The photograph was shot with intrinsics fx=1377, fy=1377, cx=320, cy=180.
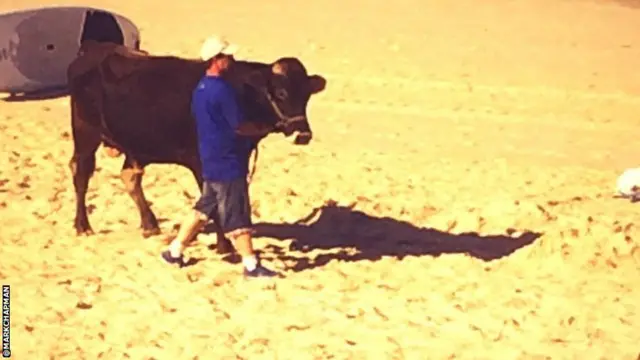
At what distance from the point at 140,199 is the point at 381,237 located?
6.64 ft

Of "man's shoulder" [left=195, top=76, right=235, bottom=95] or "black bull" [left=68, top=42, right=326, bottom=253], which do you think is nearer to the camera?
"man's shoulder" [left=195, top=76, right=235, bottom=95]

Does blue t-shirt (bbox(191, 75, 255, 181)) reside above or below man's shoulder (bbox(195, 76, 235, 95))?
below

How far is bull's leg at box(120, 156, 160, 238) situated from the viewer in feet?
36.8

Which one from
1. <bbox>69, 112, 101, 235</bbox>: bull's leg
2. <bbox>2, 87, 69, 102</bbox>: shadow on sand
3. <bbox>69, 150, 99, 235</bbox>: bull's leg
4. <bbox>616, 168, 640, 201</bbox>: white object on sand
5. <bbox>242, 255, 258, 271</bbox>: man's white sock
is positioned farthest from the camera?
<bbox>2, 87, 69, 102</bbox>: shadow on sand

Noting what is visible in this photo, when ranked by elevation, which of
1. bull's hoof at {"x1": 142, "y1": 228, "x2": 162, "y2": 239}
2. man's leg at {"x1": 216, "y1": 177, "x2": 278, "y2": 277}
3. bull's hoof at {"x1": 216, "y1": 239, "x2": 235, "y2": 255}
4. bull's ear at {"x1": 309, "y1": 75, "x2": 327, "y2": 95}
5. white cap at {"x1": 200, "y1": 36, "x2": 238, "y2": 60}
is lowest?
bull's hoof at {"x1": 142, "y1": 228, "x2": 162, "y2": 239}

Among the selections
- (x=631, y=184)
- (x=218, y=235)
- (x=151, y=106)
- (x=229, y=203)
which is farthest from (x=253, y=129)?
(x=631, y=184)

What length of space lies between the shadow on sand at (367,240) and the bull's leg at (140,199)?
0.88 meters

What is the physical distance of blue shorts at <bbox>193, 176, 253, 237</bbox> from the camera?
9.84m

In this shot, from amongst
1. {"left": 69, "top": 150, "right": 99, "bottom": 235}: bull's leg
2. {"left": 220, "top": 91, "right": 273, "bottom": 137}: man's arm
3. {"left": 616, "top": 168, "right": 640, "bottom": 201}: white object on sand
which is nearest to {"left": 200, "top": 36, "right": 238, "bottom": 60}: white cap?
{"left": 220, "top": 91, "right": 273, "bottom": 137}: man's arm

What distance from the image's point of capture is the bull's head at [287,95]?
32.2 feet

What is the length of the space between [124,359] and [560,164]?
806cm

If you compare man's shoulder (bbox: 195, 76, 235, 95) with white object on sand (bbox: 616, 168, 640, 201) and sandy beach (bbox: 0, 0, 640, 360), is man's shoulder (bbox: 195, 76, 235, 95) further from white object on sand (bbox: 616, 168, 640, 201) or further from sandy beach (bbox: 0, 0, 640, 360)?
white object on sand (bbox: 616, 168, 640, 201)

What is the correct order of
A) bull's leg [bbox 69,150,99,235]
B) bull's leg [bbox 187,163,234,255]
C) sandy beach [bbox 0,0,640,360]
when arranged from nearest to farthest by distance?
sandy beach [bbox 0,0,640,360] → bull's leg [bbox 187,163,234,255] → bull's leg [bbox 69,150,99,235]

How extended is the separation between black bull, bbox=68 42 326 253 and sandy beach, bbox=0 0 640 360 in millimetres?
661
